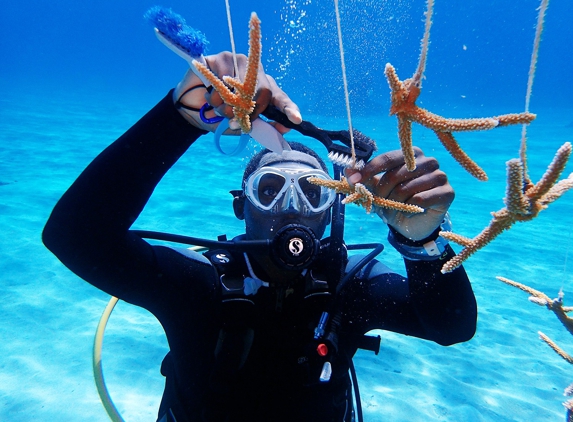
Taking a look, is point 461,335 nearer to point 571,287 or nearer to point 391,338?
point 391,338

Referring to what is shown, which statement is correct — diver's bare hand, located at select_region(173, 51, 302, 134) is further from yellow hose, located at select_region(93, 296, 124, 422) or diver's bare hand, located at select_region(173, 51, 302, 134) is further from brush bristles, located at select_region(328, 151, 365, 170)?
yellow hose, located at select_region(93, 296, 124, 422)

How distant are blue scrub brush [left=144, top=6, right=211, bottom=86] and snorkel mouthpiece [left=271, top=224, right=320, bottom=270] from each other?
1281mm

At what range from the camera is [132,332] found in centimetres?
527

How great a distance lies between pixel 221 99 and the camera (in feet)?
5.41

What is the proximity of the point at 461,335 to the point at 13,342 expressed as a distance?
5.30m

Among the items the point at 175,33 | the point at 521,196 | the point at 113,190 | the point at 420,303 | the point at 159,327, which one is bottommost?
the point at 159,327

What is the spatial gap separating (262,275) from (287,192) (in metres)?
0.64

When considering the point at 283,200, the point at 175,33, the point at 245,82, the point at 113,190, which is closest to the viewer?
the point at 245,82

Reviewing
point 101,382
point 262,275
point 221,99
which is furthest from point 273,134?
point 101,382

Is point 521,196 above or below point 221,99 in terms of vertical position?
below

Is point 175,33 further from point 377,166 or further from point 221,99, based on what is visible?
point 377,166

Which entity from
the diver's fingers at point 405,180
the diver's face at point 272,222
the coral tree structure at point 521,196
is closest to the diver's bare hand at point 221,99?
the diver's fingers at point 405,180

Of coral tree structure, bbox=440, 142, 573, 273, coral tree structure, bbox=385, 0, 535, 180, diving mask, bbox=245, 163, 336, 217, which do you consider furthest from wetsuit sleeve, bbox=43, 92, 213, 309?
coral tree structure, bbox=440, 142, 573, 273

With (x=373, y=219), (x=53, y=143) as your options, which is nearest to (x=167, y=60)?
(x=53, y=143)
